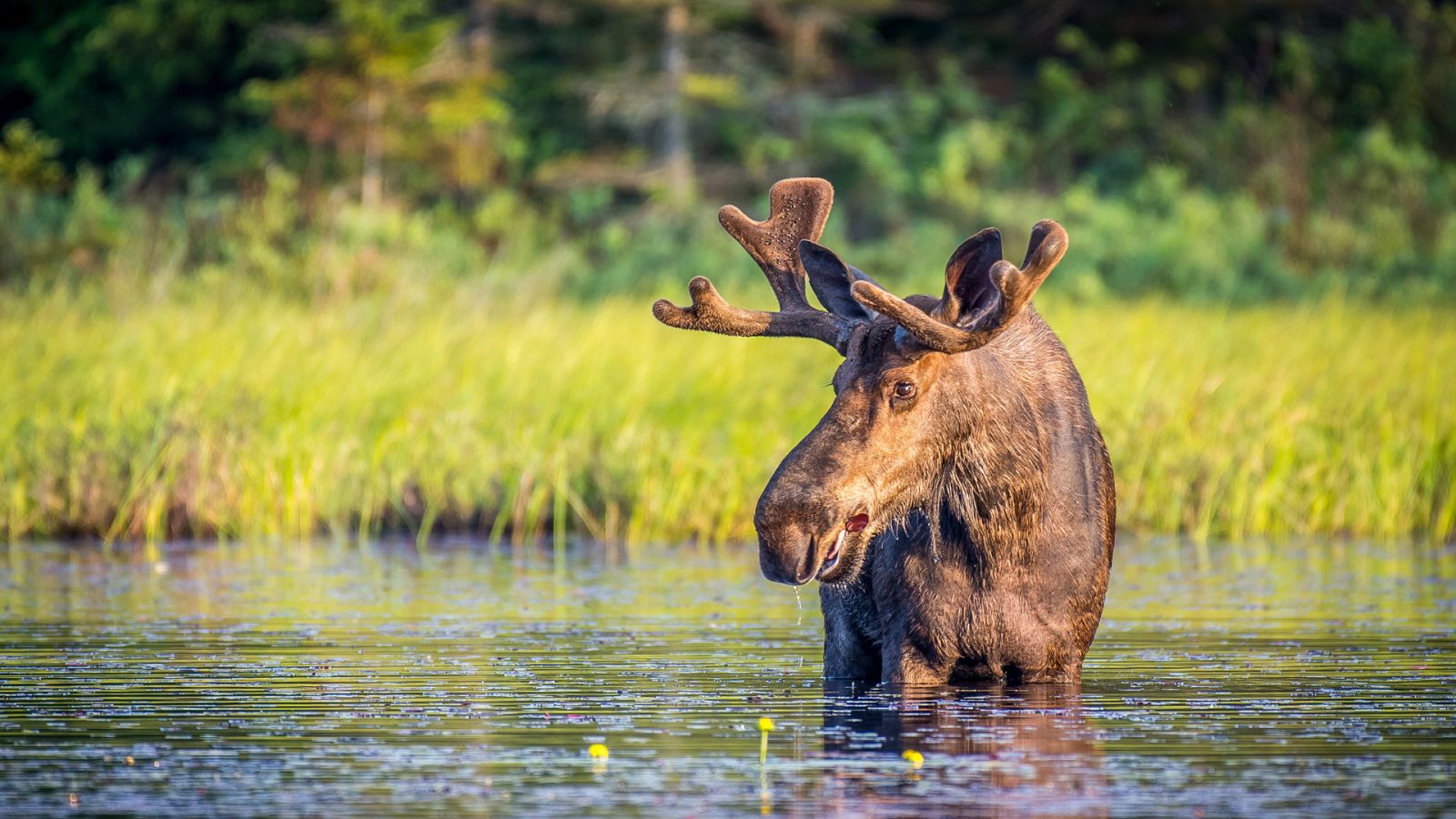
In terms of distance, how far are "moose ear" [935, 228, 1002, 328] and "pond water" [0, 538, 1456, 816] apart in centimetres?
116

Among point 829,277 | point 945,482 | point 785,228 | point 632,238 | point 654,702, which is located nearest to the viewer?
point 945,482

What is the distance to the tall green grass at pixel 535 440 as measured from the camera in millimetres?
12805

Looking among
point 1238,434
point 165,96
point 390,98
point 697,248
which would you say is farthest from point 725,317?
point 165,96

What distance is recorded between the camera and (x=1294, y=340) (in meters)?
17.4

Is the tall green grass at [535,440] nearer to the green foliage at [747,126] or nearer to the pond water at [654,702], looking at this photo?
the pond water at [654,702]

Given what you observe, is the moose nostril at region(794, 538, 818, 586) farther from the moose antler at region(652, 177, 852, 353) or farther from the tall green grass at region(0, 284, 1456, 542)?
the tall green grass at region(0, 284, 1456, 542)

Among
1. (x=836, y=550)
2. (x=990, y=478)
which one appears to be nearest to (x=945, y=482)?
(x=990, y=478)

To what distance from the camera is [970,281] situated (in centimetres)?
704

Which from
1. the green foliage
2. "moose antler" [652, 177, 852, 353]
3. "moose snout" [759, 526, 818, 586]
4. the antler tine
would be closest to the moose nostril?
"moose snout" [759, 526, 818, 586]

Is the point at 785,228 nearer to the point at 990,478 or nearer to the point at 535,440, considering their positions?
the point at 990,478

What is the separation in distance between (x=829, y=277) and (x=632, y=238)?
2421cm

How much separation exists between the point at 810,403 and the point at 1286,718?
7156 millimetres

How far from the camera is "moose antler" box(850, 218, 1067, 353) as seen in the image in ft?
21.6

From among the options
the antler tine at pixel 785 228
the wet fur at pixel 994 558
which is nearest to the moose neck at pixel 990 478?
the wet fur at pixel 994 558
